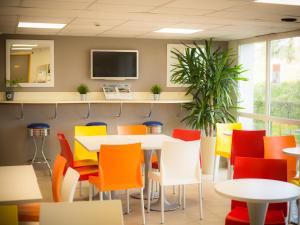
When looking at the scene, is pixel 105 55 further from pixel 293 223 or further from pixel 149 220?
pixel 293 223

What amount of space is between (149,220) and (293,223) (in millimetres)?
1683

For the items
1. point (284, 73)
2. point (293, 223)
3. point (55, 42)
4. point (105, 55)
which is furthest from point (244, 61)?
point (293, 223)

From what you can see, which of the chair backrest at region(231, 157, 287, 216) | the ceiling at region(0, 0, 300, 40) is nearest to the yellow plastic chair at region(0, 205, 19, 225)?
the chair backrest at region(231, 157, 287, 216)

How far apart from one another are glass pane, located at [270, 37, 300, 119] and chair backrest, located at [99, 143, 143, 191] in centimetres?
349

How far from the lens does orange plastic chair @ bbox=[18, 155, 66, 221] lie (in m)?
3.68

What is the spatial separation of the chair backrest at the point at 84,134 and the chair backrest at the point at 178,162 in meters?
1.69

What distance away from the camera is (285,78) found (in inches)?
310

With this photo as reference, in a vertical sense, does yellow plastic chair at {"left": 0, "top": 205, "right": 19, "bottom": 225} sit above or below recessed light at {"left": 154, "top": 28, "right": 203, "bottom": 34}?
below

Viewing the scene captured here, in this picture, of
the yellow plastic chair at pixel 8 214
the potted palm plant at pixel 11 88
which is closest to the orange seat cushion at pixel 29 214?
the yellow plastic chair at pixel 8 214

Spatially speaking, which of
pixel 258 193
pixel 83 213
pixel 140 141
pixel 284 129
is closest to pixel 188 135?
pixel 140 141

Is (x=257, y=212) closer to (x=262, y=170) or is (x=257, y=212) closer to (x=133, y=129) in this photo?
(x=262, y=170)

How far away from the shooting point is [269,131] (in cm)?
825

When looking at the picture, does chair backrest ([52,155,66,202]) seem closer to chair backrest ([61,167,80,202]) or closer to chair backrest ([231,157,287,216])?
chair backrest ([61,167,80,202])

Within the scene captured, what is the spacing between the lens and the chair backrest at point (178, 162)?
17.4 ft
